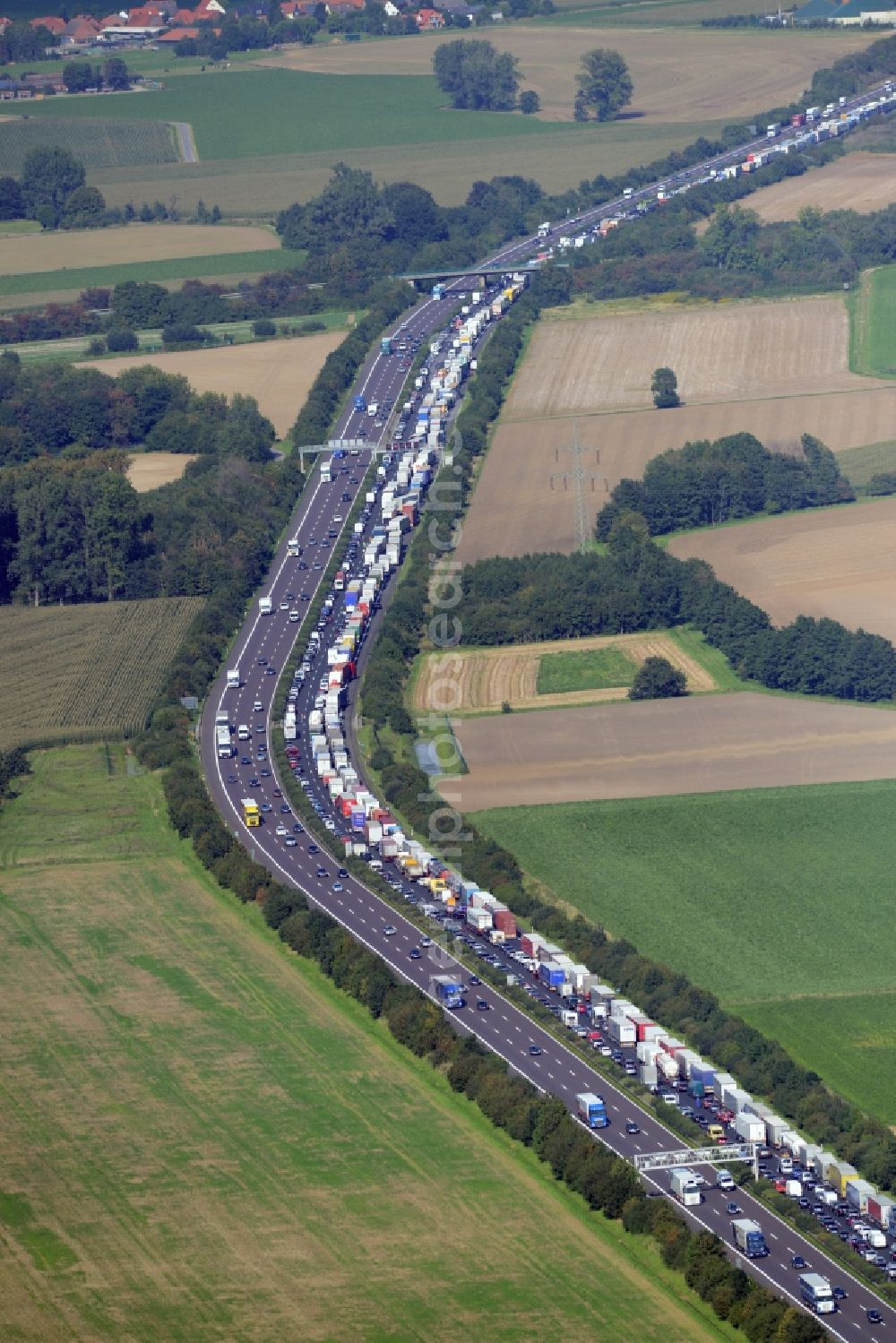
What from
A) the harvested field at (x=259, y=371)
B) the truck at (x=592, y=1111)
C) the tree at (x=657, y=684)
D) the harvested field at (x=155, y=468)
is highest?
the harvested field at (x=259, y=371)

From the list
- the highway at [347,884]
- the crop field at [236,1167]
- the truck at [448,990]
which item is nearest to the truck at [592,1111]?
the highway at [347,884]

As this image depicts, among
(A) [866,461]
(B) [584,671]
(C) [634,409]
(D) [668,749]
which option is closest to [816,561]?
(A) [866,461]

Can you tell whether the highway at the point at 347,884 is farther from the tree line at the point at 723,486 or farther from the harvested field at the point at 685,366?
the tree line at the point at 723,486

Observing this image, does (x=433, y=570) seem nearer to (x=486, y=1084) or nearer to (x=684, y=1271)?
(x=486, y=1084)

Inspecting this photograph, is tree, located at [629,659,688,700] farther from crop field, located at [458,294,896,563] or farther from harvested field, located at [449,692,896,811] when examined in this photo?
crop field, located at [458,294,896,563]

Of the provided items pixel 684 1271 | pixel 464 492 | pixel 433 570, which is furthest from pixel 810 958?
→ pixel 464 492

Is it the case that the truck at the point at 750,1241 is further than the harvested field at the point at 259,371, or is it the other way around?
the harvested field at the point at 259,371
